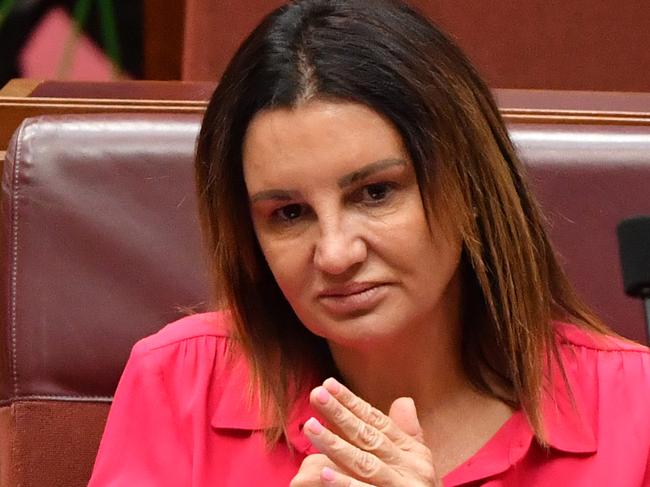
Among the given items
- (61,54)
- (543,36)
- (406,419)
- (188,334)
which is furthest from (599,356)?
(61,54)

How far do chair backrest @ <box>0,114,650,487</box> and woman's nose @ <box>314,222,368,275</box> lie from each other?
0.27 meters

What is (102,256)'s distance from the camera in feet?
3.36

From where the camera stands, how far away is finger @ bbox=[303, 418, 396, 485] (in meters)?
0.71

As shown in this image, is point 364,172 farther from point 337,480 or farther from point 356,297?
point 337,480

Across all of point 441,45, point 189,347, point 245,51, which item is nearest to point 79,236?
point 189,347

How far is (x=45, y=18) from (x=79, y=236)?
951 mm

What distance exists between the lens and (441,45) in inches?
32.5

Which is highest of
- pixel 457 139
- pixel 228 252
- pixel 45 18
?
pixel 457 139

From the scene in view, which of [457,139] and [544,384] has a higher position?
[457,139]

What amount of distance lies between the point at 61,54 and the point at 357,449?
1.32 meters

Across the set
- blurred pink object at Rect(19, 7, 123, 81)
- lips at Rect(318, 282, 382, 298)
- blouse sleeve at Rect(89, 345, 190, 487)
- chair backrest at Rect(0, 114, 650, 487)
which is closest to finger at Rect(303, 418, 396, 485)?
lips at Rect(318, 282, 382, 298)

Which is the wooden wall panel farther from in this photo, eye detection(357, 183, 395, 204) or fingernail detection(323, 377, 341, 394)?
fingernail detection(323, 377, 341, 394)

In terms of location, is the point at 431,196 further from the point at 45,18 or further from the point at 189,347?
the point at 45,18

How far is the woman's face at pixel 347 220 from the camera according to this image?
0.77 metres
